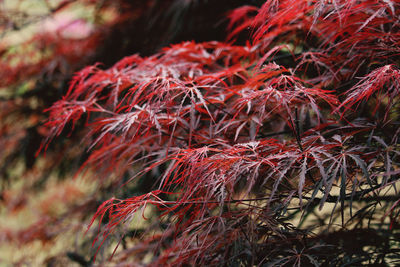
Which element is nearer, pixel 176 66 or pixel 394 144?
pixel 394 144

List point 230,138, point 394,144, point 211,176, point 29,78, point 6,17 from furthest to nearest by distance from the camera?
point 6,17 < point 29,78 < point 230,138 < point 394,144 < point 211,176

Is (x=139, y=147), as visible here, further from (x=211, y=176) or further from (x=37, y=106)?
(x=37, y=106)

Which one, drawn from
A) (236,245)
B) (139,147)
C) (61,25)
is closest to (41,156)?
(61,25)

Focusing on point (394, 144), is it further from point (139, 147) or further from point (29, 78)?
point (29, 78)

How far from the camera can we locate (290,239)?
827 millimetres

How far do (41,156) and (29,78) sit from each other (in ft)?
1.55

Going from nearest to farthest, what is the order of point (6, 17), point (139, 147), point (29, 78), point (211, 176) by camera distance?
point (211, 176) < point (139, 147) < point (29, 78) < point (6, 17)

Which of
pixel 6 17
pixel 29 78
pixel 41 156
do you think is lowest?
pixel 41 156

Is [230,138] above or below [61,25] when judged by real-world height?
below

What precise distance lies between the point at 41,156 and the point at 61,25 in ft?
2.88

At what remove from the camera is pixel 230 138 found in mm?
1053

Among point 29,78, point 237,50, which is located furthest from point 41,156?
point 237,50

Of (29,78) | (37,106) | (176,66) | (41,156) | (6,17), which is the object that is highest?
(6,17)

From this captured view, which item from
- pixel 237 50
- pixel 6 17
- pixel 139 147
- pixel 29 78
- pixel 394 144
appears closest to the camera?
pixel 394 144
